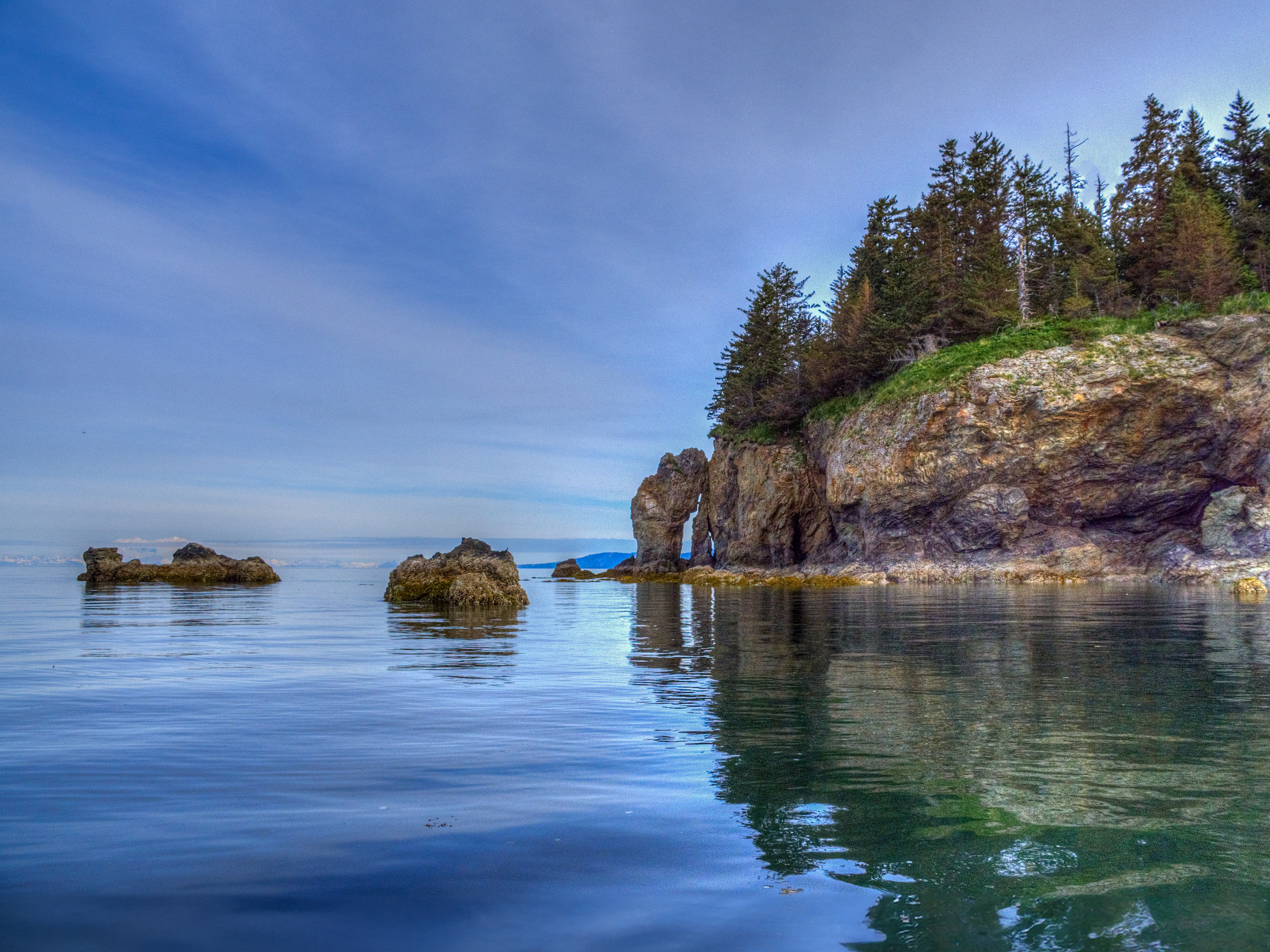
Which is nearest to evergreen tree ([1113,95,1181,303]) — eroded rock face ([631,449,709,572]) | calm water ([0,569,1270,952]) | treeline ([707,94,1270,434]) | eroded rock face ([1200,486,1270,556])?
treeline ([707,94,1270,434])

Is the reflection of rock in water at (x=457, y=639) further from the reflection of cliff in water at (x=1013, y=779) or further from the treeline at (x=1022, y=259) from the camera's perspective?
the treeline at (x=1022, y=259)

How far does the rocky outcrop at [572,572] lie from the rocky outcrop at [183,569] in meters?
33.4

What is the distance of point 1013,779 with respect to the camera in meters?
4.40

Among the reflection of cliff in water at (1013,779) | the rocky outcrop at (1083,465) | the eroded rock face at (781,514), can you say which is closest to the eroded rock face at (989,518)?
the rocky outcrop at (1083,465)

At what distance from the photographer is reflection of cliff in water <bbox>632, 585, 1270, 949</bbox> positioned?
2.67 m

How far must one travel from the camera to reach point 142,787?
167 inches

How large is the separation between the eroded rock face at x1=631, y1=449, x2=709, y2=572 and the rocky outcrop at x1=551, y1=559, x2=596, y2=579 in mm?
5282

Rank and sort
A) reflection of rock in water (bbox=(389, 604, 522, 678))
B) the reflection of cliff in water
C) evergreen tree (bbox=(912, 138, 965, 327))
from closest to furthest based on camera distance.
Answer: the reflection of cliff in water, reflection of rock in water (bbox=(389, 604, 522, 678)), evergreen tree (bbox=(912, 138, 965, 327))

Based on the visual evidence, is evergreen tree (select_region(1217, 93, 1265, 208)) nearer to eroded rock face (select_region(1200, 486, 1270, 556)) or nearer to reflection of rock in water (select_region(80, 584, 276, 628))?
eroded rock face (select_region(1200, 486, 1270, 556))

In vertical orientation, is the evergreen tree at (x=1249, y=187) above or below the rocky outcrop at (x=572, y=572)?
above

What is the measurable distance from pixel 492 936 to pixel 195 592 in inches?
1419

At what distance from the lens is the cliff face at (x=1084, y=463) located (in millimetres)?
40250

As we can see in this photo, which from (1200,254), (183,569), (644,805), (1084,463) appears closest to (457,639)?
(644,805)

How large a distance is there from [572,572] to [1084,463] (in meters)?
48.8
